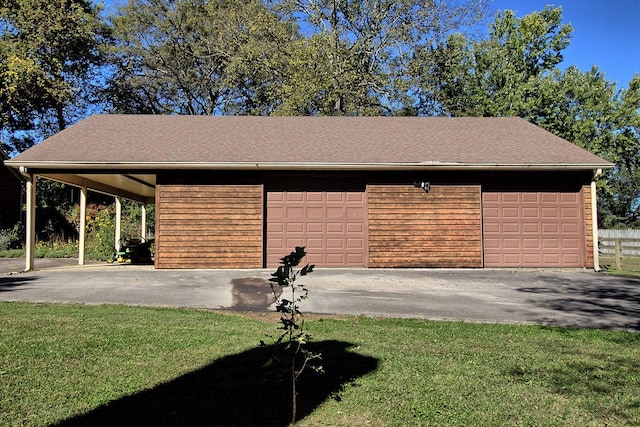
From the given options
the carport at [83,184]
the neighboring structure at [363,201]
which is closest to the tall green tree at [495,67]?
the neighboring structure at [363,201]

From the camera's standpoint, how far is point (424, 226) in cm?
1360

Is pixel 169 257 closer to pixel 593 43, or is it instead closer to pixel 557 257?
pixel 557 257

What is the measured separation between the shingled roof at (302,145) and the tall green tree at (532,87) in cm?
1006

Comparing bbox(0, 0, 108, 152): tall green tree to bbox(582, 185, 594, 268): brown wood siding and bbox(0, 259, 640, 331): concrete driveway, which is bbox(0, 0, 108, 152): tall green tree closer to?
bbox(0, 259, 640, 331): concrete driveway

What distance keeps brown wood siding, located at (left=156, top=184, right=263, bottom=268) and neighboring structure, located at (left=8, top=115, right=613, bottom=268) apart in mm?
27

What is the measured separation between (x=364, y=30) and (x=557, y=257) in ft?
56.3

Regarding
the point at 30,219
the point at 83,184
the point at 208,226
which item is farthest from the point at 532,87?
the point at 30,219

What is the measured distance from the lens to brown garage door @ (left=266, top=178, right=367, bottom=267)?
13.7 meters

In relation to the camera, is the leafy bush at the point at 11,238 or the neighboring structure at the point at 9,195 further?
Result: the neighboring structure at the point at 9,195

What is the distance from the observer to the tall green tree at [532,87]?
27.0 metres

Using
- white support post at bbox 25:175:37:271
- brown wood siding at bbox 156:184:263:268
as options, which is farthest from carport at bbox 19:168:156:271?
brown wood siding at bbox 156:184:263:268

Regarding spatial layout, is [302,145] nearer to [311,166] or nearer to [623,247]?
[311,166]

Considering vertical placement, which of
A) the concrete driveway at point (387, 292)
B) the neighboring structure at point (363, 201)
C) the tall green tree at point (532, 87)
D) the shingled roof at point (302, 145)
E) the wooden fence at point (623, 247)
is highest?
the tall green tree at point (532, 87)

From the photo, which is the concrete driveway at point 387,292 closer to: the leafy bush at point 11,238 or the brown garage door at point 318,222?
the brown garage door at point 318,222
